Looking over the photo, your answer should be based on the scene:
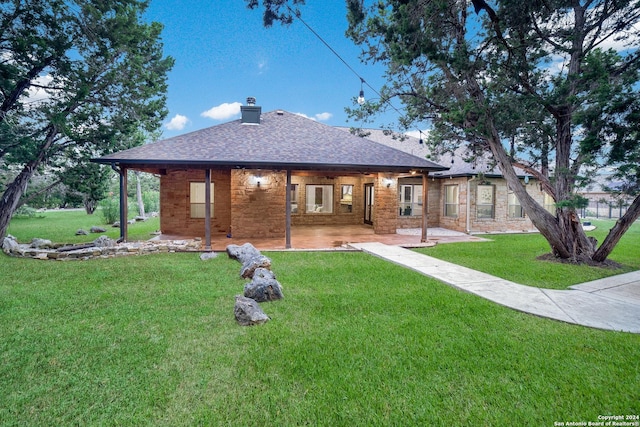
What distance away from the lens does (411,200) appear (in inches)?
593

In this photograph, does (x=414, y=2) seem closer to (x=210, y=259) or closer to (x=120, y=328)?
(x=210, y=259)

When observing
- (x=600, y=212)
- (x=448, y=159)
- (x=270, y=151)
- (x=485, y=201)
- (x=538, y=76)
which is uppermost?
(x=538, y=76)

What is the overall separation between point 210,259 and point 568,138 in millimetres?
9776

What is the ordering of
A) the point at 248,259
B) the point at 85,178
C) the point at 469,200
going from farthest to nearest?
the point at 469,200
the point at 85,178
the point at 248,259

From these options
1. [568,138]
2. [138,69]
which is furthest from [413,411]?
[138,69]

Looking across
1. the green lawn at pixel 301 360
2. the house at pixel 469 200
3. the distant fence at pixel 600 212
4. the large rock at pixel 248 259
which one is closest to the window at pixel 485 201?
the house at pixel 469 200

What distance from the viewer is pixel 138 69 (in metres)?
10.2

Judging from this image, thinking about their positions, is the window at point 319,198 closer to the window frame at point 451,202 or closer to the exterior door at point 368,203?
the exterior door at point 368,203

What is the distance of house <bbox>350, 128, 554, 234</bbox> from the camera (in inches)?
525

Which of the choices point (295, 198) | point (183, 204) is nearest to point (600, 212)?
point (295, 198)

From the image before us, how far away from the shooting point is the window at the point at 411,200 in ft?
49.2

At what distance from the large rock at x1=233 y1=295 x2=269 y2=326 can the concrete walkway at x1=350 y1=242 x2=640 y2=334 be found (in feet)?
11.4

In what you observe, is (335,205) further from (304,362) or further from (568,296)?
(304,362)

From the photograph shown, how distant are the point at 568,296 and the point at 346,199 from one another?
1112 centimetres
